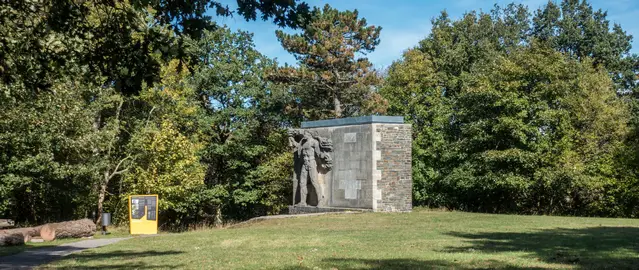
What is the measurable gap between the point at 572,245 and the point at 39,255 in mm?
9543

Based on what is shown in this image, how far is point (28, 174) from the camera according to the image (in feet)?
75.0

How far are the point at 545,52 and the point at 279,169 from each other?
1499cm

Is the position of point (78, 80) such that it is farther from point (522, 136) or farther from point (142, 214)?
point (522, 136)

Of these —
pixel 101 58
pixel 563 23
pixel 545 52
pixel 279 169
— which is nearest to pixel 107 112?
pixel 279 169

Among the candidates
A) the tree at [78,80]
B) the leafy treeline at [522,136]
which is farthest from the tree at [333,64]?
the tree at [78,80]

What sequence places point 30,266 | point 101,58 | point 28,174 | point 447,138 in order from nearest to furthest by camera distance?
point 101,58
point 30,266
point 28,174
point 447,138

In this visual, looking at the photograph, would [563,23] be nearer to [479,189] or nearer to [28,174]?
[479,189]

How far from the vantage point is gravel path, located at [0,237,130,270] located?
1034 cm

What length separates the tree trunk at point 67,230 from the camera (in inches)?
651

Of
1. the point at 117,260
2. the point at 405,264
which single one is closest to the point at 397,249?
the point at 405,264

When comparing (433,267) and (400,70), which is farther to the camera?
(400,70)

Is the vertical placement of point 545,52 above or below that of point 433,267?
above

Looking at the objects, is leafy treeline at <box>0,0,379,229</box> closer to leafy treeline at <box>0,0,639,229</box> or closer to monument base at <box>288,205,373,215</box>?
leafy treeline at <box>0,0,639,229</box>

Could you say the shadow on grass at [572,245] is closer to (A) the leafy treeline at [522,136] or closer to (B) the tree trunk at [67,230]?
(B) the tree trunk at [67,230]
